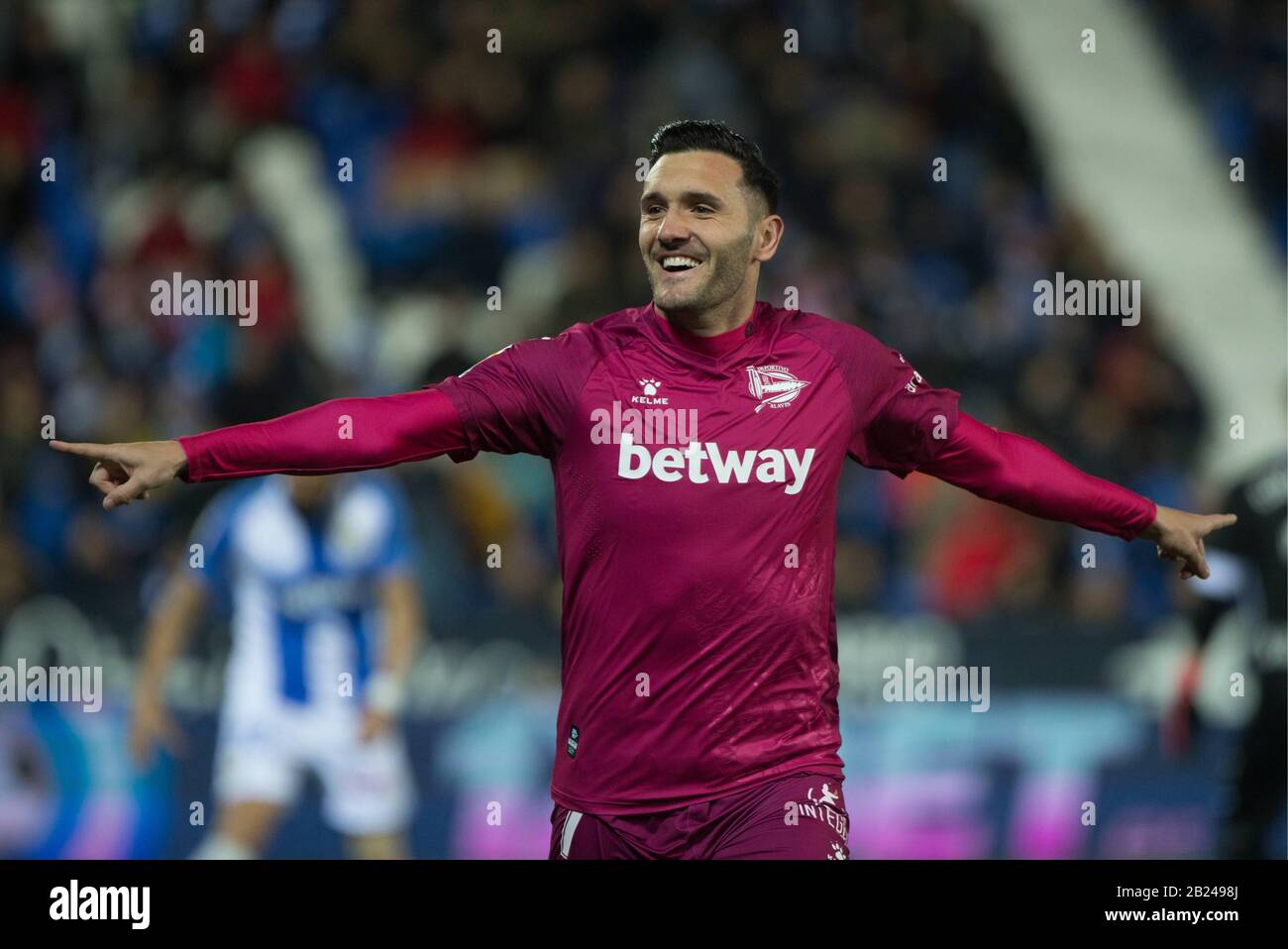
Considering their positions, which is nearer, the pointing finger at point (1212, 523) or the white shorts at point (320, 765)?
the pointing finger at point (1212, 523)

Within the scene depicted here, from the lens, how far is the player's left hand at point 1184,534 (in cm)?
408

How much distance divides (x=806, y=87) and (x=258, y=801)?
449cm

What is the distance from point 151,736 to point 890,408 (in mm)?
4432

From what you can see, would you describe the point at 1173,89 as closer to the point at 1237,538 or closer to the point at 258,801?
the point at 1237,538

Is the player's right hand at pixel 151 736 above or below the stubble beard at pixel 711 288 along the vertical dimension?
below

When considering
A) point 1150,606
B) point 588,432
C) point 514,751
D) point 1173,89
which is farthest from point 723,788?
point 1173,89

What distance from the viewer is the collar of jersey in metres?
3.94

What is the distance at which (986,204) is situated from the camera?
8.38 meters
